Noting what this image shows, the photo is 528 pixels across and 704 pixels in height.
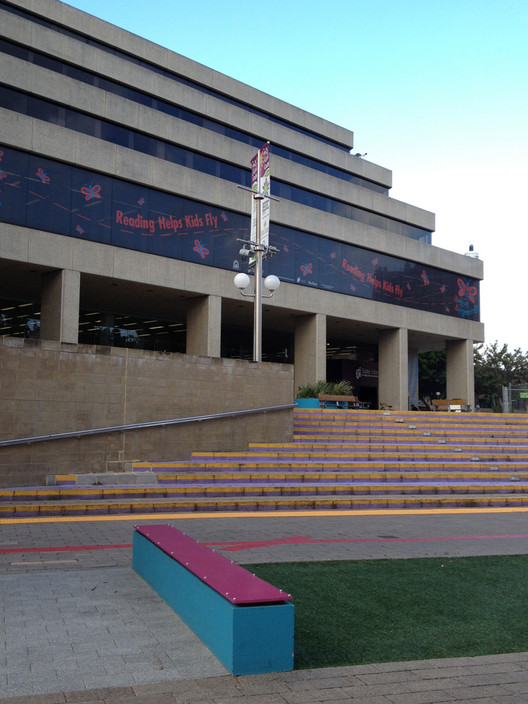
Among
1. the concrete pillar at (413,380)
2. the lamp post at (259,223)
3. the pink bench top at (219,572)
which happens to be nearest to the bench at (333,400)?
the lamp post at (259,223)

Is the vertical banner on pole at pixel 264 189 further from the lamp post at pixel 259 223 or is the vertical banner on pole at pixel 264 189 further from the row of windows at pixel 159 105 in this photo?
the row of windows at pixel 159 105

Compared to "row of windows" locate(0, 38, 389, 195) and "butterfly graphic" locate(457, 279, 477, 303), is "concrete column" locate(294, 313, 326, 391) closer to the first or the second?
"row of windows" locate(0, 38, 389, 195)

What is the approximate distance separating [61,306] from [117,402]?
9.72 m

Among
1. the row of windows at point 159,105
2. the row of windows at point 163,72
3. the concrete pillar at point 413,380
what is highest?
the row of windows at point 163,72

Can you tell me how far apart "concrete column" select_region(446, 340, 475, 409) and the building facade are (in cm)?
10

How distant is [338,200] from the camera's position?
3609 cm

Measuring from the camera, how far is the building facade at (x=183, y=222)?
24.6m

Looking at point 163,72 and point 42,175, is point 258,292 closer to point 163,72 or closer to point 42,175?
point 42,175

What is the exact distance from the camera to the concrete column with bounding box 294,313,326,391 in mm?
32594

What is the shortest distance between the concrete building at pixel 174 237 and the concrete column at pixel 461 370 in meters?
0.11

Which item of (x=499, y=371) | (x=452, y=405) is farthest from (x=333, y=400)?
(x=499, y=371)

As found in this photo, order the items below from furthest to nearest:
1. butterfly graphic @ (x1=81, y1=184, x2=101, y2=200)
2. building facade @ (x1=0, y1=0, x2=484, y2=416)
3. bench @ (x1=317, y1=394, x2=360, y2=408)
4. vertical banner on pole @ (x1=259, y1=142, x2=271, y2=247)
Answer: bench @ (x1=317, y1=394, x2=360, y2=408) < butterfly graphic @ (x1=81, y1=184, x2=101, y2=200) < building facade @ (x1=0, y1=0, x2=484, y2=416) < vertical banner on pole @ (x1=259, y1=142, x2=271, y2=247)

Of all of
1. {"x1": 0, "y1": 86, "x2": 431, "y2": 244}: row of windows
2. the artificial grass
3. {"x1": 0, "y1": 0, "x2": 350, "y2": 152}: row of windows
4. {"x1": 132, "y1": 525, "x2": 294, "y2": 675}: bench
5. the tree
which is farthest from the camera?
the tree

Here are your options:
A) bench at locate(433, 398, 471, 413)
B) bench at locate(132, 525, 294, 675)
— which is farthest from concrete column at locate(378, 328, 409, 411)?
bench at locate(132, 525, 294, 675)
